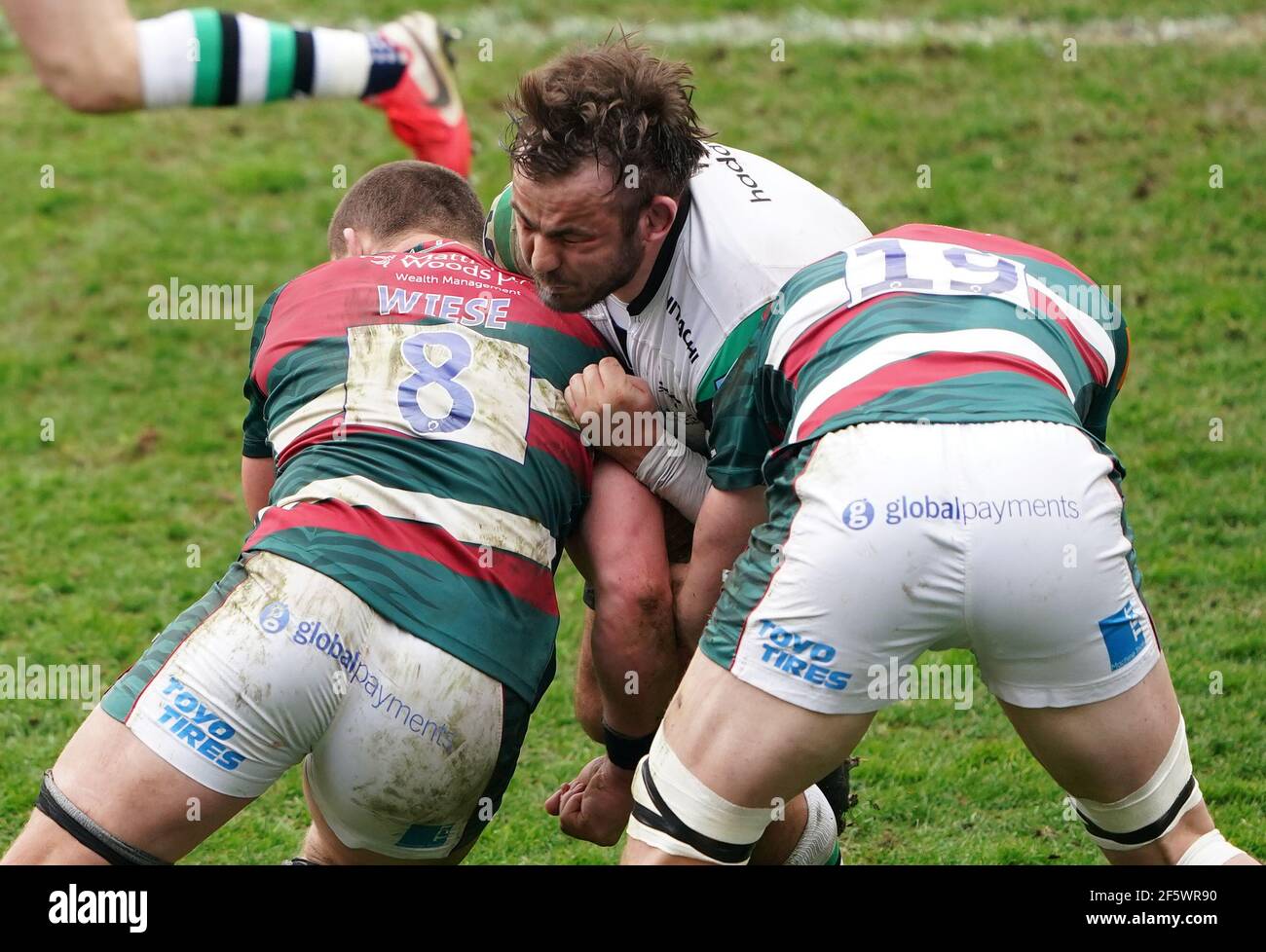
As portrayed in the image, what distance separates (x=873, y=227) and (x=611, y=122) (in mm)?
4882

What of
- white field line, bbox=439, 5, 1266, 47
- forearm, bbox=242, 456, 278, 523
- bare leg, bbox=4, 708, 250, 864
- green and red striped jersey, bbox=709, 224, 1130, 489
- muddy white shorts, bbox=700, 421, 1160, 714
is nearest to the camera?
muddy white shorts, bbox=700, 421, 1160, 714

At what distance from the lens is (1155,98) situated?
9266mm

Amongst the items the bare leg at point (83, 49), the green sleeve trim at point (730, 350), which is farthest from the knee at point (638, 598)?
the bare leg at point (83, 49)

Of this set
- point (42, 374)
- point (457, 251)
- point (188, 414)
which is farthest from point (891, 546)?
point (42, 374)

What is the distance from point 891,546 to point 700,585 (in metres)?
0.88

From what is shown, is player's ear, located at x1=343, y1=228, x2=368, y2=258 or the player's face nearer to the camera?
the player's face

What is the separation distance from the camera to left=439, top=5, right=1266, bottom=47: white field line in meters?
9.88

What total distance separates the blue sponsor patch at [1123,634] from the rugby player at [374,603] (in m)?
1.25

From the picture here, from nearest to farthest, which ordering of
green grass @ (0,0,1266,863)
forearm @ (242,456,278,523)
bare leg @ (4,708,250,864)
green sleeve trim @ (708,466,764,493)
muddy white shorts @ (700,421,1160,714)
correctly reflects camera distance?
1. muddy white shorts @ (700,421,1160,714)
2. bare leg @ (4,708,250,864)
3. green sleeve trim @ (708,466,764,493)
4. forearm @ (242,456,278,523)
5. green grass @ (0,0,1266,863)

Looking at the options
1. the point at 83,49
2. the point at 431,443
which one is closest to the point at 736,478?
the point at 431,443

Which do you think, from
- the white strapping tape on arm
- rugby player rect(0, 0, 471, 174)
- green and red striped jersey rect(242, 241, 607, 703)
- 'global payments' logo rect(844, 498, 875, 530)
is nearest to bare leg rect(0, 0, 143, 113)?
rugby player rect(0, 0, 471, 174)

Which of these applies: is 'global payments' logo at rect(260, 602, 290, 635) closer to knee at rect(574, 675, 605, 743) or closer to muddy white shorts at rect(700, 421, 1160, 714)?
muddy white shorts at rect(700, 421, 1160, 714)

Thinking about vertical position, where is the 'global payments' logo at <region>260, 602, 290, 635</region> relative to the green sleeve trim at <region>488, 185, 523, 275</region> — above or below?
below
